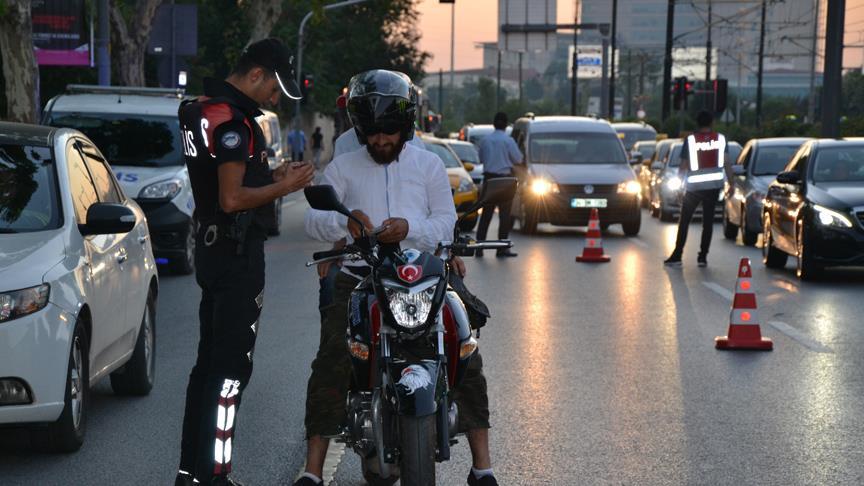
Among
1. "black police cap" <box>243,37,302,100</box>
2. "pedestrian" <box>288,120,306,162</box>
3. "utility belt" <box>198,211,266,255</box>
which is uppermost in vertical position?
"black police cap" <box>243,37,302,100</box>

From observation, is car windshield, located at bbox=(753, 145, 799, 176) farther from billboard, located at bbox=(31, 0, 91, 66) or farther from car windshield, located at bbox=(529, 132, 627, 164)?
billboard, located at bbox=(31, 0, 91, 66)

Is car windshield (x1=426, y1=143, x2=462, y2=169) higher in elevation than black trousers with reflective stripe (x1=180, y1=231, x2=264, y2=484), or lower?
lower

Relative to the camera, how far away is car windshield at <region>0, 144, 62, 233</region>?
8094 millimetres

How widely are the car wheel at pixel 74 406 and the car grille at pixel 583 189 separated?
60.5 ft

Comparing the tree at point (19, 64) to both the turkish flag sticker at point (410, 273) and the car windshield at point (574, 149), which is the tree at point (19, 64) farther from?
the turkish flag sticker at point (410, 273)

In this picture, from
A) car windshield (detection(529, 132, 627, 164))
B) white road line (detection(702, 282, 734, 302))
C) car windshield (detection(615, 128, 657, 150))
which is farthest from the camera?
car windshield (detection(615, 128, 657, 150))

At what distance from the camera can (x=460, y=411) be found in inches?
249

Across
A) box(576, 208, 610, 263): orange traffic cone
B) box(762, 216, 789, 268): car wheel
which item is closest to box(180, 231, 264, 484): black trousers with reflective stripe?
box(762, 216, 789, 268): car wheel

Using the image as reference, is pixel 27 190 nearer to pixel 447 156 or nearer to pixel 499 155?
pixel 499 155

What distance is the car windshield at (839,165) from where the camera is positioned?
18234 millimetres

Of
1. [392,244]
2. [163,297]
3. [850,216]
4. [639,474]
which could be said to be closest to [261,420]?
[639,474]

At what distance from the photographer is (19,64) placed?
2062cm

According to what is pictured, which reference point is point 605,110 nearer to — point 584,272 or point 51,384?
point 584,272

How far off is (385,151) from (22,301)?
6.05ft
